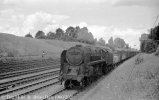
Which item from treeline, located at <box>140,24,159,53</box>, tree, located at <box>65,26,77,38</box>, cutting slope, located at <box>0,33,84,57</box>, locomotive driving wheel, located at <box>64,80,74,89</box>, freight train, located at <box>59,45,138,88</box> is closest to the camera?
treeline, located at <box>140,24,159,53</box>

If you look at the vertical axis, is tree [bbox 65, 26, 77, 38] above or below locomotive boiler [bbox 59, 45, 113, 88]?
above

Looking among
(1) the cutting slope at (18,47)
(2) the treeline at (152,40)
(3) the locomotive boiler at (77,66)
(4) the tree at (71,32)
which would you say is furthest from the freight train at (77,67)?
(4) the tree at (71,32)

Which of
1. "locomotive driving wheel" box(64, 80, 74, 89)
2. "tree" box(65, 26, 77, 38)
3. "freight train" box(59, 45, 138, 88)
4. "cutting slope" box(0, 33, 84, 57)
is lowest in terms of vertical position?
"locomotive driving wheel" box(64, 80, 74, 89)

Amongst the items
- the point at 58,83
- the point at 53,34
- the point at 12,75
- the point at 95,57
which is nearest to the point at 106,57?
the point at 95,57

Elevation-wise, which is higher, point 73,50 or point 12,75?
point 73,50

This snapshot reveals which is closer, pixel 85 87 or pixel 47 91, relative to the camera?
pixel 47 91

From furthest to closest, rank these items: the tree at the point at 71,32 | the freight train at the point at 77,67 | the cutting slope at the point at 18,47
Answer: the tree at the point at 71,32
the cutting slope at the point at 18,47
the freight train at the point at 77,67

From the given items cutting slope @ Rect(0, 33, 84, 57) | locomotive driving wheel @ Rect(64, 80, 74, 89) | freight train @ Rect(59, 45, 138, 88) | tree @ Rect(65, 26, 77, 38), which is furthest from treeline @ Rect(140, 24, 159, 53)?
tree @ Rect(65, 26, 77, 38)

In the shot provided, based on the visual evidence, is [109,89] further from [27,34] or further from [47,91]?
[27,34]

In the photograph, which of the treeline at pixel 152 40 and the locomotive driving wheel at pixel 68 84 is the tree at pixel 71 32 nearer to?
the treeline at pixel 152 40

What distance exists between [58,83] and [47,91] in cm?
335

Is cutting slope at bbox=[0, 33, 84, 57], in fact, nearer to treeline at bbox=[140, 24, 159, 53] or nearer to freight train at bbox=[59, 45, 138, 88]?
freight train at bbox=[59, 45, 138, 88]

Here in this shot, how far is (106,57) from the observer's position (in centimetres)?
2198

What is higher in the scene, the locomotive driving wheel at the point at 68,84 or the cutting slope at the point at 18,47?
the cutting slope at the point at 18,47
